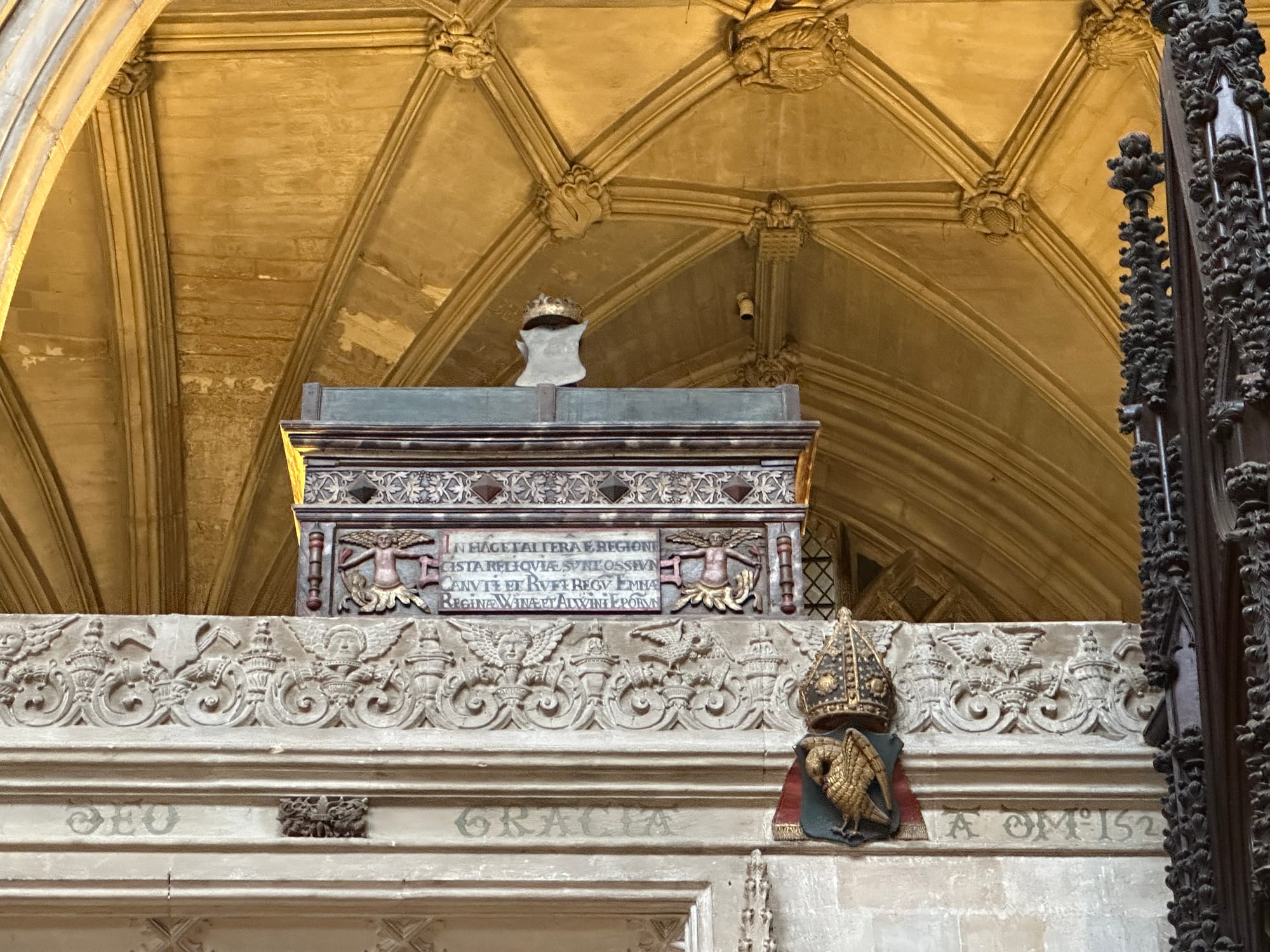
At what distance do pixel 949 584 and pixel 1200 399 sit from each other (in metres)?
9.33

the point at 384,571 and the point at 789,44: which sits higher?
the point at 789,44

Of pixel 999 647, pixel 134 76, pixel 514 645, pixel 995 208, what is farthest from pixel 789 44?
pixel 514 645

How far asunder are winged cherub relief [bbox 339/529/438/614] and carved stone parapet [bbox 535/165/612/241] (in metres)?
5.63

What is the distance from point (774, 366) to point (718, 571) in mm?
7092

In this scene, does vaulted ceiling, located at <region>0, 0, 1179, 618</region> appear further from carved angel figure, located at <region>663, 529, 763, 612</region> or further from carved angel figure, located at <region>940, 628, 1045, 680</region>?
carved angel figure, located at <region>940, 628, 1045, 680</region>

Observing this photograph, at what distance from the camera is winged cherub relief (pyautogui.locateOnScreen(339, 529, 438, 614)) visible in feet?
23.7

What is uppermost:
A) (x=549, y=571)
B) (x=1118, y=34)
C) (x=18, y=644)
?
(x=1118, y=34)

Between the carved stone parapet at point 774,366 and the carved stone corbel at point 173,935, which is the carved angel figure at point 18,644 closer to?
the carved stone corbel at point 173,935

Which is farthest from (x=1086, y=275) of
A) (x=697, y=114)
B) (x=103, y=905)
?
(x=103, y=905)

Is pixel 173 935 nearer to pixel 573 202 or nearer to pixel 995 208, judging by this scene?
pixel 573 202

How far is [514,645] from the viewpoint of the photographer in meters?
6.09

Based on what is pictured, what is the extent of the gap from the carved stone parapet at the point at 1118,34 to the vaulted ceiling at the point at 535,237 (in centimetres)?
2

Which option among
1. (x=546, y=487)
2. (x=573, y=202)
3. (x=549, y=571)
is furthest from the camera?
(x=573, y=202)

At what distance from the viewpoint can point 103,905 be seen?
18.6 ft
